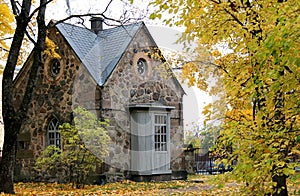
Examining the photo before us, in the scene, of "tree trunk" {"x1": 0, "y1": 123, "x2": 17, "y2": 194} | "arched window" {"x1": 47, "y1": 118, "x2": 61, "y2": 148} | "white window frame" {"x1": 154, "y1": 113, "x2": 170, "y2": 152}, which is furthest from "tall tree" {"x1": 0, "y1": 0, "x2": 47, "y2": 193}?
"white window frame" {"x1": 154, "y1": 113, "x2": 170, "y2": 152}

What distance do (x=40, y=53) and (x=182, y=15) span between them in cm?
713

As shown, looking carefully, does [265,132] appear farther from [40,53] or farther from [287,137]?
[40,53]

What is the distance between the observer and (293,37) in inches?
138

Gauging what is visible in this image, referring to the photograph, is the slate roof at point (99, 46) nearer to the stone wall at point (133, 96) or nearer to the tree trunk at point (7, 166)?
the stone wall at point (133, 96)

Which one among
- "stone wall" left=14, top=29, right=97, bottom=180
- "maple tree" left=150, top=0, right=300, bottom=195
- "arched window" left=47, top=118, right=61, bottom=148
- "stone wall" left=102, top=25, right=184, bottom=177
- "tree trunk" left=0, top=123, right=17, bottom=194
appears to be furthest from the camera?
"arched window" left=47, top=118, right=61, bottom=148

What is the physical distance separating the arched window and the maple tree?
1031 centimetres

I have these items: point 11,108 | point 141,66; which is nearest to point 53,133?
point 141,66

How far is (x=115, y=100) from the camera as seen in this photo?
15.1 meters

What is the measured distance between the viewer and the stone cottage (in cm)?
1511

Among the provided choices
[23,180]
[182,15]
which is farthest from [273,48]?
[23,180]

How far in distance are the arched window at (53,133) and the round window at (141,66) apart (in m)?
3.45

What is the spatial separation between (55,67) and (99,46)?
1818 mm

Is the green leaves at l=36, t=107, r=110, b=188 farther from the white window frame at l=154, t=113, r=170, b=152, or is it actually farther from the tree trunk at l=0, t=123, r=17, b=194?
the white window frame at l=154, t=113, r=170, b=152

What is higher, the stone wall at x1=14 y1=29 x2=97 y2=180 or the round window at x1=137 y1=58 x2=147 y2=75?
the round window at x1=137 y1=58 x2=147 y2=75
